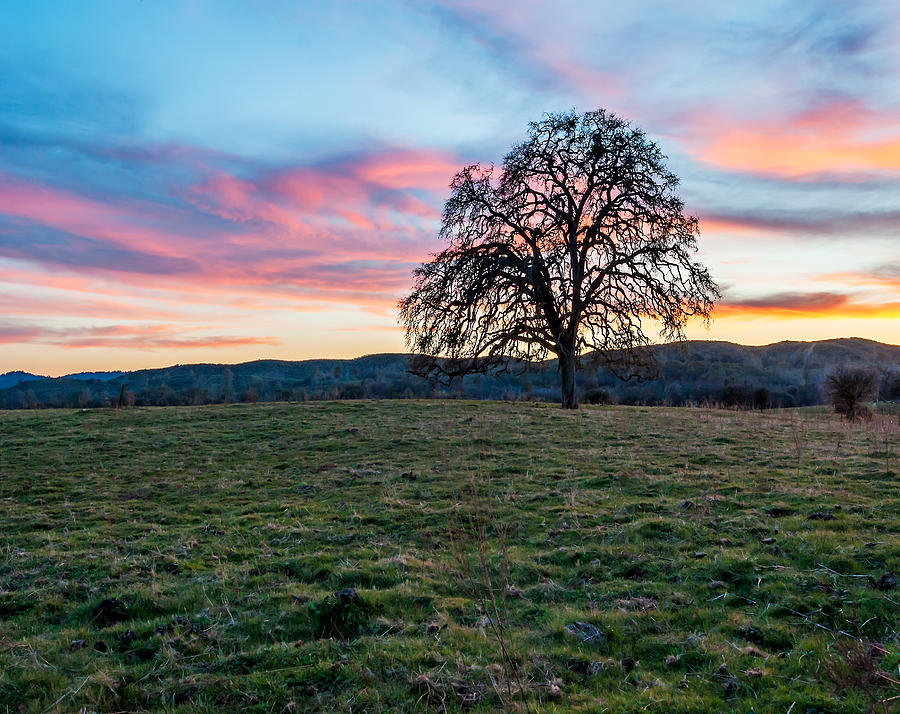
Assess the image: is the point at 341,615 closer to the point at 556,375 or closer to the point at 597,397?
the point at 597,397

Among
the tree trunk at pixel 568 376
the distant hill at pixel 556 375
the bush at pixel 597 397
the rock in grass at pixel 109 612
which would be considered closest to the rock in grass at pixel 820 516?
the rock in grass at pixel 109 612

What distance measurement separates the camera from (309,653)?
5375mm

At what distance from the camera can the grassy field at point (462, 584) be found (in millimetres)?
4738

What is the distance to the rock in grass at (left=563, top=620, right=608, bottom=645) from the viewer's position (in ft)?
18.0

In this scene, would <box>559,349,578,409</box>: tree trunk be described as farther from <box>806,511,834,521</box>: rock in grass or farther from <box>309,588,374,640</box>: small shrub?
<box>309,588,374,640</box>: small shrub

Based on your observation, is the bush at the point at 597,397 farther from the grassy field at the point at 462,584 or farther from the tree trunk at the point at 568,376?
the grassy field at the point at 462,584

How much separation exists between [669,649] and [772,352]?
148507mm

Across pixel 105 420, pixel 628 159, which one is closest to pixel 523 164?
pixel 628 159

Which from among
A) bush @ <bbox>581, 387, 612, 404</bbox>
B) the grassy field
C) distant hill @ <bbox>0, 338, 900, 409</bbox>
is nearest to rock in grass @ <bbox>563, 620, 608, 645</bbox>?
the grassy field

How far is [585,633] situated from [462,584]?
1787 millimetres

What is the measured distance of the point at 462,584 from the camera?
22.8 feet

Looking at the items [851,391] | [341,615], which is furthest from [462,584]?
[851,391]

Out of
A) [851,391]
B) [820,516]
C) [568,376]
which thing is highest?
[568,376]

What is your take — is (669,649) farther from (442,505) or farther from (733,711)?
(442,505)
